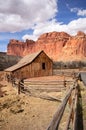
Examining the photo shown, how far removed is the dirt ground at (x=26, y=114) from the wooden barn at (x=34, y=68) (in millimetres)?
18567

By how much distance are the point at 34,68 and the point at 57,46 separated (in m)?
103

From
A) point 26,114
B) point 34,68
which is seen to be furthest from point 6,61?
point 26,114

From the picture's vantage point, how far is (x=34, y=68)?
3384cm

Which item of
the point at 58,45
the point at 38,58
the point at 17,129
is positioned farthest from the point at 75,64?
the point at 58,45

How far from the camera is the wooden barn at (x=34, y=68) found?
104 ft

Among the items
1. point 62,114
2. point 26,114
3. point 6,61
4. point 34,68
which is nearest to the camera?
→ point 62,114

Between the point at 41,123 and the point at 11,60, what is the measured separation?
37459mm

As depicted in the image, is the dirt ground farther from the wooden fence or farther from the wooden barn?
the wooden barn

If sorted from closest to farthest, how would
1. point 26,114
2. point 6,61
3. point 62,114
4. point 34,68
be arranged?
point 62,114 → point 26,114 → point 34,68 → point 6,61

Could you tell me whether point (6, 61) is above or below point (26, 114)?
above

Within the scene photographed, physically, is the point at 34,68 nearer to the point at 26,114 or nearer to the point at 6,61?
the point at 6,61

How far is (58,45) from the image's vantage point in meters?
136

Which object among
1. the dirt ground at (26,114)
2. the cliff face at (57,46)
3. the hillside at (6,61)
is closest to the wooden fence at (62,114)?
the dirt ground at (26,114)

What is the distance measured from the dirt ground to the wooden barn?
18567mm
